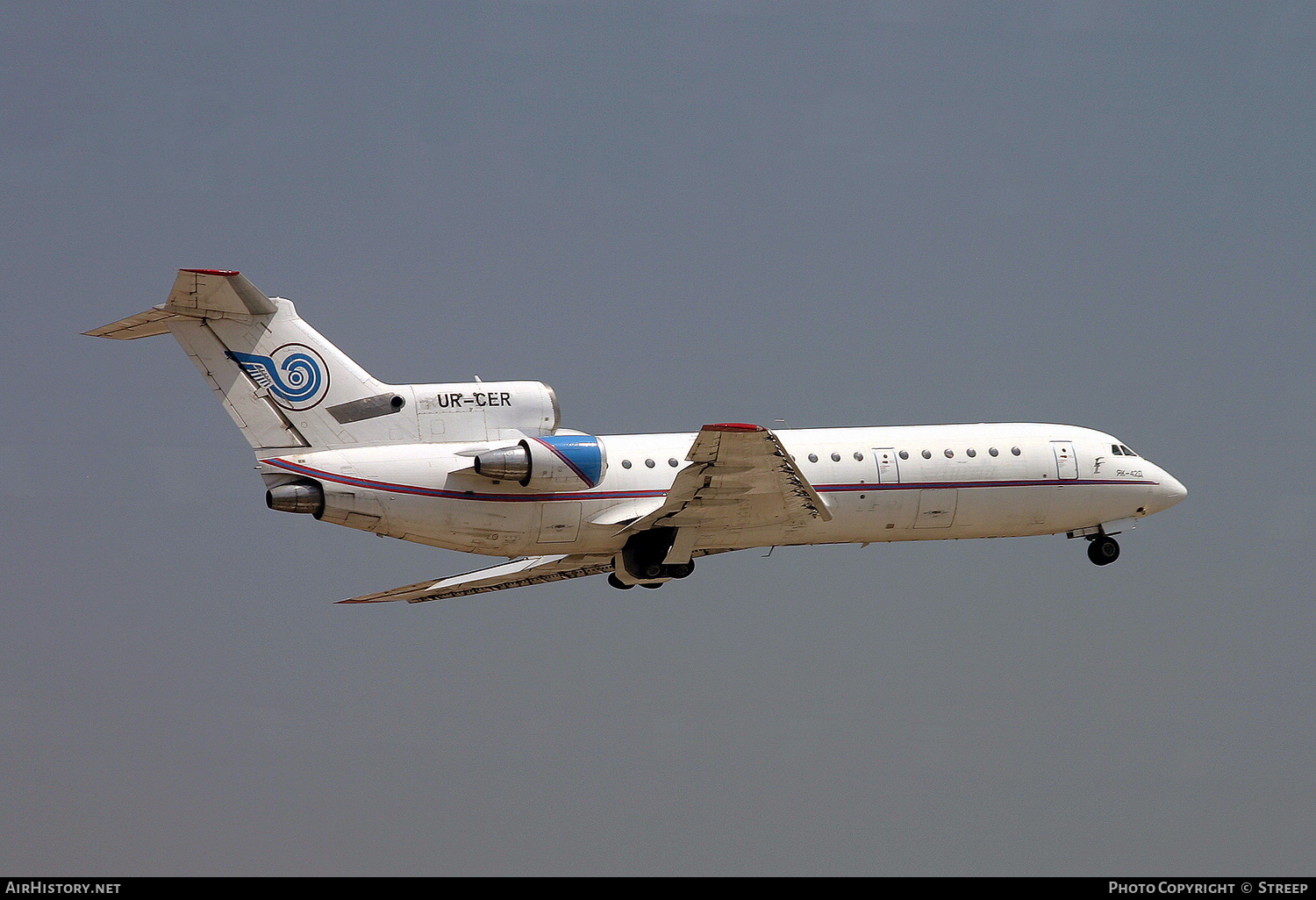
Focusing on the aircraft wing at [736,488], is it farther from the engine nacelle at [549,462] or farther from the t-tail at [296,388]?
the t-tail at [296,388]

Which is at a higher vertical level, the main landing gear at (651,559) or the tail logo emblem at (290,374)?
the tail logo emblem at (290,374)

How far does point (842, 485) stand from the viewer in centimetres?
3016

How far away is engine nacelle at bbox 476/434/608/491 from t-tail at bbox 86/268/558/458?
0.73 m

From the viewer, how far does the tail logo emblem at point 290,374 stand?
26.9 meters

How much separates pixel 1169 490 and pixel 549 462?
15377mm

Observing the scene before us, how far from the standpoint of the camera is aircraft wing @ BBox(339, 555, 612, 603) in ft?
107

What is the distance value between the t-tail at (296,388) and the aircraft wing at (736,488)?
9.50 feet

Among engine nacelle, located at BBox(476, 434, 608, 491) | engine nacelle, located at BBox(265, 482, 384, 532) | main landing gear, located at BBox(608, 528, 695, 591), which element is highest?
engine nacelle, located at BBox(476, 434, 608, 491)

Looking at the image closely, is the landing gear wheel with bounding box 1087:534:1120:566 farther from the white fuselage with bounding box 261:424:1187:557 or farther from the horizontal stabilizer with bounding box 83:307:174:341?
the horizontal stabilizer with bounding box 83:307:174:341

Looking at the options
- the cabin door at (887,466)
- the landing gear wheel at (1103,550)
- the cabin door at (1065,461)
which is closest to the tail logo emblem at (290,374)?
the cabin door at (887,466)

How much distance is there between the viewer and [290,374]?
2711 centimetres

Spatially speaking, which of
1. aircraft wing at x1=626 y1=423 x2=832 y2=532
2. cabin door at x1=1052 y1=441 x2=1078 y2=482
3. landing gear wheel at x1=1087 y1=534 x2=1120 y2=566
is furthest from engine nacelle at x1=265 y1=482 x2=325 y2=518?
landing gear wheel at x1=1087 y1=534 x2=1120 y2=566

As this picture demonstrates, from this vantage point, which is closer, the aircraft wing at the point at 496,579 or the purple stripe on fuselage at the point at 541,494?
the purple stripe on fuselage at the point at 541,494

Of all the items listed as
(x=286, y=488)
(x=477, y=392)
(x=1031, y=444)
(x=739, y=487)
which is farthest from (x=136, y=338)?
(x=1031, y=444)
